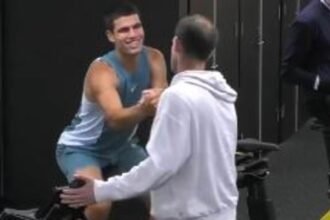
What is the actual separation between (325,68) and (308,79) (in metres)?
0.14

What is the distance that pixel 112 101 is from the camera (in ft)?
12.8

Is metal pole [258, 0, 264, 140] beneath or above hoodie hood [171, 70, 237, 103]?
beneath

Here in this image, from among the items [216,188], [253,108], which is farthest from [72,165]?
[253,108]

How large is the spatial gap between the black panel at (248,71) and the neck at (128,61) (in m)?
2.73

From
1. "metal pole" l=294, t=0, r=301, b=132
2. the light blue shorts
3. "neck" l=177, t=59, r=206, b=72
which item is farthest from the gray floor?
"neck" l=177, t=59, r=206, b=72

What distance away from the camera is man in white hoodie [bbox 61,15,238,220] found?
3037 mm

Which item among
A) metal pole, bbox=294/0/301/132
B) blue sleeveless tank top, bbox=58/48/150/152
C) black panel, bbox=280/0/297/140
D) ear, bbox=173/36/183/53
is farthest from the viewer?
metal pole, bbox=294/0/301/132

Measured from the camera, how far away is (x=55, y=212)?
351 centimetres

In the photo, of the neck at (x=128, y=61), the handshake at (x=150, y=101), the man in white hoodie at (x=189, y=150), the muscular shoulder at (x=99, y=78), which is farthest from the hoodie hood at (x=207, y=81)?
the neck at (x=128, y=61)

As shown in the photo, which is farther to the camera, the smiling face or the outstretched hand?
the smiling face

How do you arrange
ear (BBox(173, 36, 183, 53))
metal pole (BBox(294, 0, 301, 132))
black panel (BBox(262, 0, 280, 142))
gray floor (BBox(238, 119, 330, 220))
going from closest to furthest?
ear (BBox(173, 36, 183, 53)) → gray floor (BBox(238, 119, 330, 220)) → black panel (BBox(262, 0, 280, 142)) → metal pole (BBox(294, 0, 301, 132))

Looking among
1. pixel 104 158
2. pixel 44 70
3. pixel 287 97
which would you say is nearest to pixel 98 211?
pixel 104 158

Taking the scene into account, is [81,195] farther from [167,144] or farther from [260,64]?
[260,64]

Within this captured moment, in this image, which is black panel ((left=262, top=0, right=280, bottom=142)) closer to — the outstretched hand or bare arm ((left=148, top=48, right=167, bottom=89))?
bare arm ((left=148, top=48, right=167, bottom=89))
